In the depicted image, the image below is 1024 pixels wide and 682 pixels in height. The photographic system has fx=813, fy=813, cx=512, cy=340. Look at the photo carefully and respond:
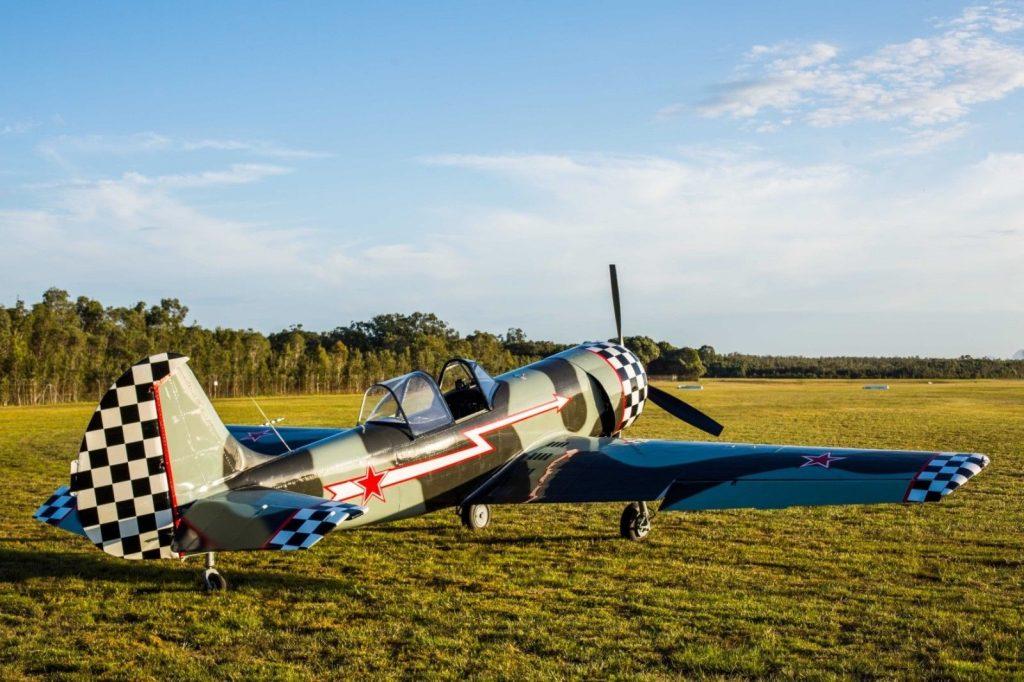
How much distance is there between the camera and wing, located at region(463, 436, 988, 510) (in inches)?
242

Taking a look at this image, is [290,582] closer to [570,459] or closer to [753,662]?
[570,459]

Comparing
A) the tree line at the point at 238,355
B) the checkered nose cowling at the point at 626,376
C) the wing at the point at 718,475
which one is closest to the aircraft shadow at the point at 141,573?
Answer: the wing at the point at 718,475

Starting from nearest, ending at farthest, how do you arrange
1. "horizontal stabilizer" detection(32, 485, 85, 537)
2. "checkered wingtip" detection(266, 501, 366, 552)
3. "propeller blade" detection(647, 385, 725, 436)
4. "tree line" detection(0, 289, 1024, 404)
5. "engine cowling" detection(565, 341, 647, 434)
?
"checkered wingtip" detection(266, 501, 366, 552)
"horizontal stabilizer" detection(32, 485, 85, 537)
"engine cowling" detection(565, 341, 647, 434)
"propeller blade" detection(647, 385, 725, 436)
"tree line" detection(0, 289, 1024, 404)

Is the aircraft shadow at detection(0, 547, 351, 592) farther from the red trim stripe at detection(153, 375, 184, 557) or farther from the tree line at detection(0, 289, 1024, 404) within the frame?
the tree line at detection(0, 289, 1024, 404)

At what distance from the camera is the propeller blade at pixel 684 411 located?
10727 millimetres

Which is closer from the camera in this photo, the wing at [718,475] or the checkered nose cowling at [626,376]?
the wing at [718,475]

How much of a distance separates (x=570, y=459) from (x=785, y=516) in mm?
2827

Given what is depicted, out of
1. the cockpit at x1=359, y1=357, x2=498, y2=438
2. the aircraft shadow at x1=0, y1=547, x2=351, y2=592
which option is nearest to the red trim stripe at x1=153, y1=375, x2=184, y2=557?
the aircraft shadow at x1=0, y1=547, x2=351, y2=592

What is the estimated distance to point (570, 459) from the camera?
823 centimetres

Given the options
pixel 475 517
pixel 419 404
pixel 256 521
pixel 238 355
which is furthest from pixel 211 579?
pixel 238 355

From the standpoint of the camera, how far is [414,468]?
720cm

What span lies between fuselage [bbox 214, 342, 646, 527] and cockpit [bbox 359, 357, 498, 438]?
57mm

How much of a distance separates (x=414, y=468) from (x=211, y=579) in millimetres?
1901

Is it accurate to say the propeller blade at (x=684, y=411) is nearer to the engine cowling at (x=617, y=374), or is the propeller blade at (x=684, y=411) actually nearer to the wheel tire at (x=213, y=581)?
the engine cowling at (x=617, y=374)
